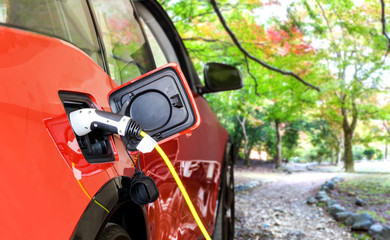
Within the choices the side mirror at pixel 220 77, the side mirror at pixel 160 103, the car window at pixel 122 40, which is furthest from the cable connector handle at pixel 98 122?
the side mirror at pixel 220 77

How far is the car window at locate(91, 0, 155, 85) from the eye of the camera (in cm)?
138

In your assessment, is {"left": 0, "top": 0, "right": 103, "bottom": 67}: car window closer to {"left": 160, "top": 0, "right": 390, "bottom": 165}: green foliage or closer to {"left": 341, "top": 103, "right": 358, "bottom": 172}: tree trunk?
{"left": 160, "top": 0, "right": 390, "bottom": 165}: green foliage

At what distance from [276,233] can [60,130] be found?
5520mm

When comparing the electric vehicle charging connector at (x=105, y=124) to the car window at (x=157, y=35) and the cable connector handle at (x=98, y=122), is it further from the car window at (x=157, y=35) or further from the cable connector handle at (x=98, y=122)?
the car window at (x=157, y=35)

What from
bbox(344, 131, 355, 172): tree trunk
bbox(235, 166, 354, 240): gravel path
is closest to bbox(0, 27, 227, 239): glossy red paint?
bbox(235, 166, 354, 240): gravel path

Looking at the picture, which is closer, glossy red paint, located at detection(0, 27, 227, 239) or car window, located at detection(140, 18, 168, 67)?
glossy red paint, located at detection(0, 27, 227, 239)

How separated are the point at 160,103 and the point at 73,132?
30 centimetres

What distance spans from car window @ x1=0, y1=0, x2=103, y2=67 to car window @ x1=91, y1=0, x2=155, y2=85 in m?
0.10

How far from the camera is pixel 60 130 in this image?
82cm

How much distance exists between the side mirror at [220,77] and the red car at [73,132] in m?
0.89

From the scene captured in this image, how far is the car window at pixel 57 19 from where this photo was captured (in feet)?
3.10

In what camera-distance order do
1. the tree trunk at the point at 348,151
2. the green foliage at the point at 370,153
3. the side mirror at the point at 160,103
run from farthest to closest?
the green foliage at the point at 370,153 → the tree trunk at the point at 348,151 → the side mirror at the point at 160,103

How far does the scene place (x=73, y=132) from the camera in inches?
34.4

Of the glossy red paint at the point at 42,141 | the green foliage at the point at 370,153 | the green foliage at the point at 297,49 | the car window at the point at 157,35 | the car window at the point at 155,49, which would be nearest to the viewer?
the glossy red paint at the point at 42,141
